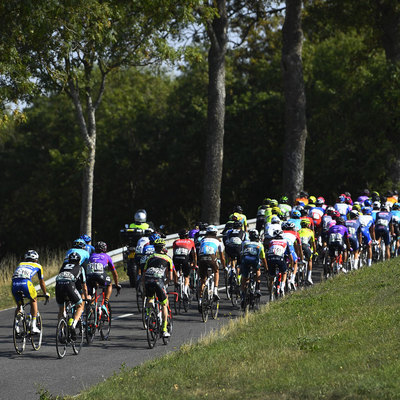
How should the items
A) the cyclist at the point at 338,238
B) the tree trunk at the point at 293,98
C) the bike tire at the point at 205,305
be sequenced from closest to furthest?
the bike tire at the point at 205,305, the cyclist at the point at 338,238, the tree trunk at the point at 293,98

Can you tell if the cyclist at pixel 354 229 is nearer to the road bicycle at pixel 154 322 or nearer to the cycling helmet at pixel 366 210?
the cycling helmet at pixel 366 210

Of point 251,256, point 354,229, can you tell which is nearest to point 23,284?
point 251,256

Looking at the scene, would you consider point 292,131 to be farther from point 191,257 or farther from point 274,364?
point 274,364

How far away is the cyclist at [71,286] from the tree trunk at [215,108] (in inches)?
659

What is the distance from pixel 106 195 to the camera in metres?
51.0

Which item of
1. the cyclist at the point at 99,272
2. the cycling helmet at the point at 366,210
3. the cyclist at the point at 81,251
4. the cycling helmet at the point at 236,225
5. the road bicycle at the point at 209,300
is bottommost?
the road bicycle at the point at 209,300

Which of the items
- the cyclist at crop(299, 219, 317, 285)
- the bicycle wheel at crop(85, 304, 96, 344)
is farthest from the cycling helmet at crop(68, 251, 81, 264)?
the cyclist at crop(299, 219, 317, 285)

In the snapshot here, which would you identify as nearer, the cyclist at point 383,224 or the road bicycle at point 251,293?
the road bicycle at point 251,293

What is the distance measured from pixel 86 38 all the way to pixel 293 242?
10.4m

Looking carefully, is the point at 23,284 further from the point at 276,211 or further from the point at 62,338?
the point at 276,211

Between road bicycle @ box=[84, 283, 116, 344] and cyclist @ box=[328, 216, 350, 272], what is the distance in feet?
25.0

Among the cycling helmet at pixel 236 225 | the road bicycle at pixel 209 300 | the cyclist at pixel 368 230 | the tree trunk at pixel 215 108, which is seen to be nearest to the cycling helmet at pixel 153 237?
the cycling helmet at pixel 236 225

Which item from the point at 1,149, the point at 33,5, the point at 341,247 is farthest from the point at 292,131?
the point at 1,149

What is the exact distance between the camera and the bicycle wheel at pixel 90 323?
15.4m
